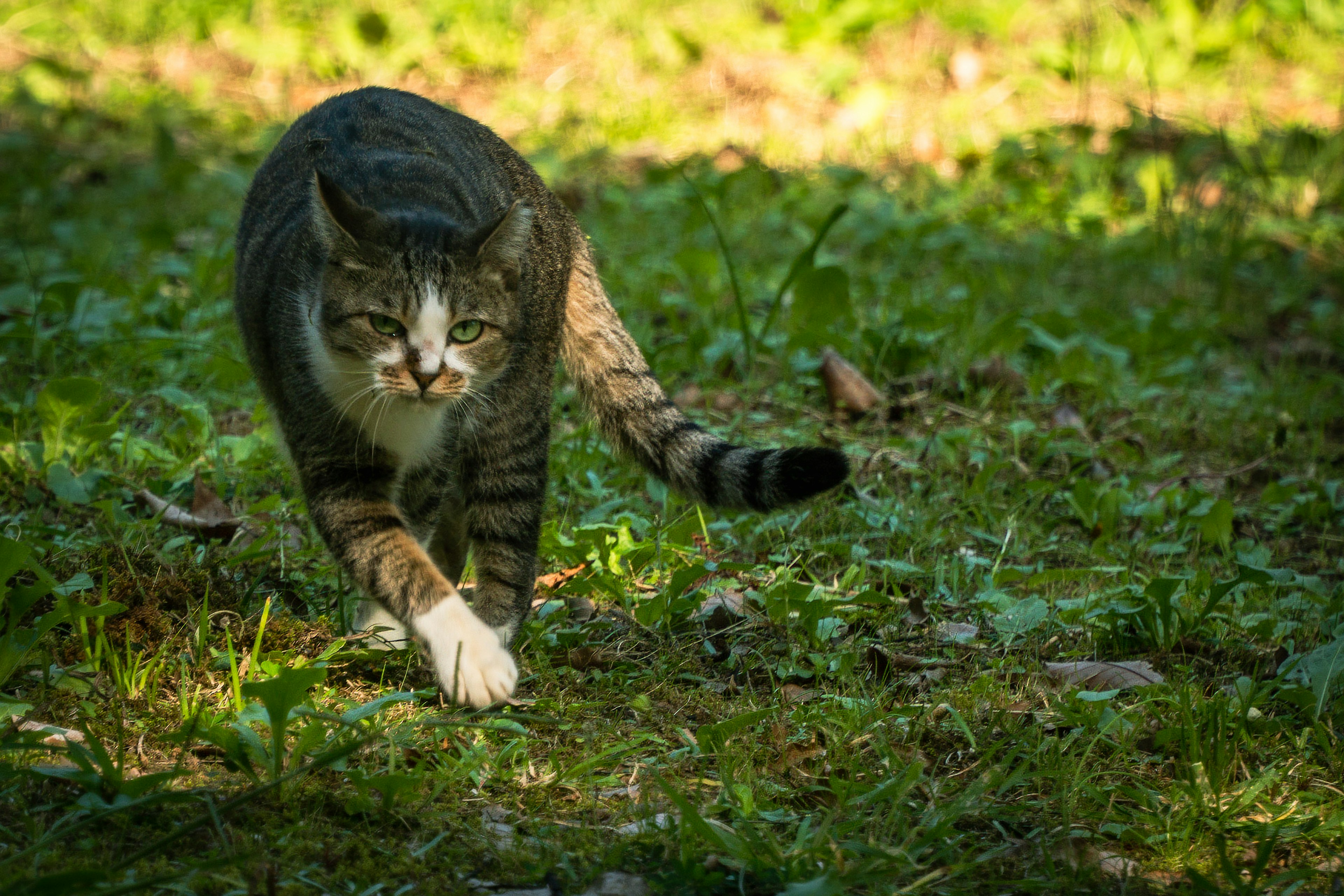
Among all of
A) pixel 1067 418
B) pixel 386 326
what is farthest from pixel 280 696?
pixel 1067 418

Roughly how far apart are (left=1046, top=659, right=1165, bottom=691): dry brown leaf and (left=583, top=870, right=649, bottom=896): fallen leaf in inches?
39.8

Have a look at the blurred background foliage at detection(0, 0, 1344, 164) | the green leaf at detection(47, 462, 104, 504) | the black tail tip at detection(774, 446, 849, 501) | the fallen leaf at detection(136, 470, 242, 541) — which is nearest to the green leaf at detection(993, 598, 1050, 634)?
the black tail tip at detection(774, 446, 849, 501)

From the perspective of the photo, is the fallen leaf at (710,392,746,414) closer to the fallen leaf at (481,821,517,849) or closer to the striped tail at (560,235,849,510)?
the striped tail at (560,235,849,510)

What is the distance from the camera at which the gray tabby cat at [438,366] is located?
2332mm

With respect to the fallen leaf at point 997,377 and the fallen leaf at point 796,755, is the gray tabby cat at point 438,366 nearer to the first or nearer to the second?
the fallen leaf at point 796,755

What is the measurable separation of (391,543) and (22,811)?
2.84 feet

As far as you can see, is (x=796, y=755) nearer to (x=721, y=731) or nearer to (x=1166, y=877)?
(x=721, y=731)

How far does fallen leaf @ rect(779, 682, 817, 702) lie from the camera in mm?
2239

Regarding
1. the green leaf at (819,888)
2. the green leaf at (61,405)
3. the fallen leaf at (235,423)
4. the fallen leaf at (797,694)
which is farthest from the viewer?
the fallen leaf at (235,423)

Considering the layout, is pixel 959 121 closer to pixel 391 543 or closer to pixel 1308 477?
pixel 1308 477

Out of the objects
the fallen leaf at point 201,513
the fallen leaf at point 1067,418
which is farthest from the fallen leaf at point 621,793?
the fallen leaf at point 1067,418

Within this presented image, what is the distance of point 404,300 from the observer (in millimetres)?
2332

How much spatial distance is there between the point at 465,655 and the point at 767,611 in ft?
2.32

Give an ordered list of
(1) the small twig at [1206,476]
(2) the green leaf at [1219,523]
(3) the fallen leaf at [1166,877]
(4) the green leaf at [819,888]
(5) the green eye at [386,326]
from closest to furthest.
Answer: (4) the green leaf at [819,888]
(3) the fallen leaf at [1166,877]
(5) the green eye at [386,326]
(2) the green leaf at [1219,523]
(1) the small twig at [1206,476]
